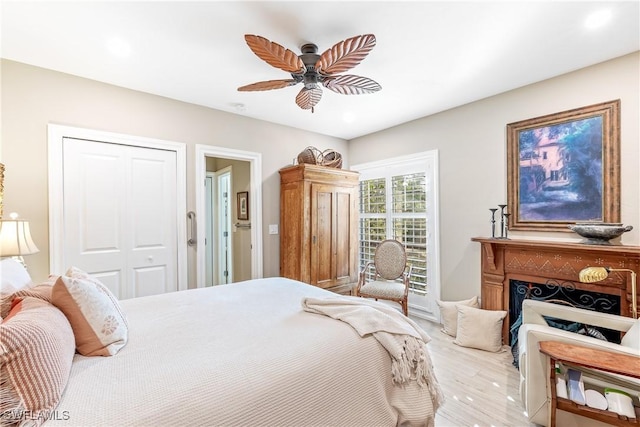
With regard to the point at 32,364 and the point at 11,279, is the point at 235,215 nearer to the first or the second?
the point at 11,279

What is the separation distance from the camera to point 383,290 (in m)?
3.31

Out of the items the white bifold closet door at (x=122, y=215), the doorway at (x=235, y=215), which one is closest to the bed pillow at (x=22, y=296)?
the white bifold closet door at (x=122, y=215)

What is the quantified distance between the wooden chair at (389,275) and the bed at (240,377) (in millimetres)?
1771

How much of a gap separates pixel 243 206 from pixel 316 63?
2634 mm

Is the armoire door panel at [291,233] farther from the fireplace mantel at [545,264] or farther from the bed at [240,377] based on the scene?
the fireplace mantel at [545,264]

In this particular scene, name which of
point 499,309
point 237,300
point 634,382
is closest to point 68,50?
point 237,300

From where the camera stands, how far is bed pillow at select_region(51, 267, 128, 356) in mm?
1176

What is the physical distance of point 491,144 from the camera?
3.02 m

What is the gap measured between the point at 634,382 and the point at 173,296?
288cm

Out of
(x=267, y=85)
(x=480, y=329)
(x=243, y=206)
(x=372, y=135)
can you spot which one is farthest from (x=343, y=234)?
(x=267, y=85)

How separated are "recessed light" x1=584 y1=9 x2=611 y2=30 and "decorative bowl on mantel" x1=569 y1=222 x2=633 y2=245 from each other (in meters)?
1.45

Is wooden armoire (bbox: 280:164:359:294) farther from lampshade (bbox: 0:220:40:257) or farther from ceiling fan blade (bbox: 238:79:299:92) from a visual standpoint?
lampshade (bbox: 0:220:40:257)

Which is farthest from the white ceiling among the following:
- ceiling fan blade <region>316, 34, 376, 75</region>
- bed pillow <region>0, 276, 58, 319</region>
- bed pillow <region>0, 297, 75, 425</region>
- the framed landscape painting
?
bed pillow <region>0, 297, 75, 425</region>

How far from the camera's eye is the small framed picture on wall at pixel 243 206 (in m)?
4.03
